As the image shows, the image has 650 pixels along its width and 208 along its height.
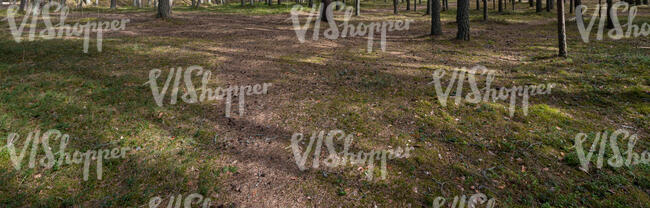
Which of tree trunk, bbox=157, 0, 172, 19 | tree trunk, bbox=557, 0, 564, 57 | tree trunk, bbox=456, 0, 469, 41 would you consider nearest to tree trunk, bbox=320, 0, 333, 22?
tree trunk, bbox=456, 0, 469, 41

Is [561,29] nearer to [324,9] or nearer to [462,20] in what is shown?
[462,20]

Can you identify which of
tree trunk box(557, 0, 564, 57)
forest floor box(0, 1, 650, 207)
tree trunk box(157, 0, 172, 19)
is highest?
tree trunk box(157, 0, 172, 19)

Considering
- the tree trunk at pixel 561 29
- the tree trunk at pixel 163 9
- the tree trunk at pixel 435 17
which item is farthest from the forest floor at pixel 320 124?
the tree trunk at pixel 163 9

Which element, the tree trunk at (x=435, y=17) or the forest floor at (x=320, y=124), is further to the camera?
the tree trunk at (x=435, y=17)

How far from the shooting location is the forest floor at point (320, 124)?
5.15 m

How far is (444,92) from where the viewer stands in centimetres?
914

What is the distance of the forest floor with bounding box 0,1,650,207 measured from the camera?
16.9ft

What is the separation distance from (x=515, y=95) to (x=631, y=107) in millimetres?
2755

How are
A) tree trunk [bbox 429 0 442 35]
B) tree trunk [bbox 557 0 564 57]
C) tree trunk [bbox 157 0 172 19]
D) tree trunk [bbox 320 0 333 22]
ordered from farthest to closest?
1. tree trunk [bbox 320 0 333 22]
2. tree trunk [bbox 157 0 172 19]
3. tree trunk [bbox 429 0 442 35]
4. tree trunk [bbox 557 0 564 57]

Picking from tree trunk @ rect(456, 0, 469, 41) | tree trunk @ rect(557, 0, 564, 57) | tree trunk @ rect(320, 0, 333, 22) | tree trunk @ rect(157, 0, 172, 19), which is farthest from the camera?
tree trunk @ rect(320, 0, 333, 22)

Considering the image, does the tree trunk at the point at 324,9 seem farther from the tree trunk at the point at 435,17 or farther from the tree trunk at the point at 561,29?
the tree trunk at the point at 561,29

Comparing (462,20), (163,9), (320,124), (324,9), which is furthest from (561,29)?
(163,9)

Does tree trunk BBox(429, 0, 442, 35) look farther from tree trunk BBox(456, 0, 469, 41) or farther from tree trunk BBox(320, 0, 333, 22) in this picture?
tree trunk BBox(320, 0, 333, 22)

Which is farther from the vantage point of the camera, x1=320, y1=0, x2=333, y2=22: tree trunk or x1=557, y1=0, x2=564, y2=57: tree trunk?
x1=320, y1=0, x2=333, y2=22: tree trunk
